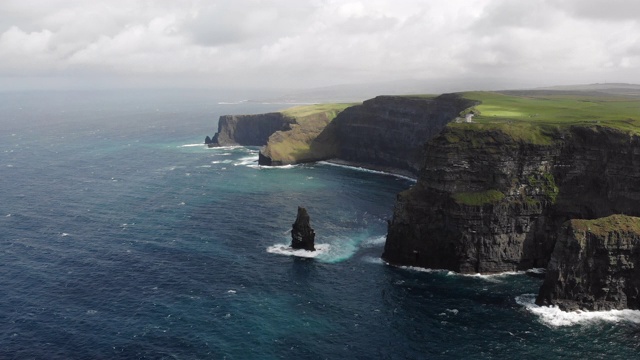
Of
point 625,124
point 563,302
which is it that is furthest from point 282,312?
point 625,124

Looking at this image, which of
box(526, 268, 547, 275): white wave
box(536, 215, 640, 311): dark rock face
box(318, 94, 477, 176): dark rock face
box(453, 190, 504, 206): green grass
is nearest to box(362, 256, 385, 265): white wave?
box(453, 190, 504, 206): green grass

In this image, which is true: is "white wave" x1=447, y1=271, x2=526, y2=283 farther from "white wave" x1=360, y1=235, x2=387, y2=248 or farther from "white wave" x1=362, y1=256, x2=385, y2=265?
"white wave" x1=360, y1=235, x2=387, y2=248

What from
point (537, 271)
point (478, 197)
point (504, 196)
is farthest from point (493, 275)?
point (504, 196)

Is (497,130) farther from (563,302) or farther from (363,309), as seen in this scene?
(363,309)

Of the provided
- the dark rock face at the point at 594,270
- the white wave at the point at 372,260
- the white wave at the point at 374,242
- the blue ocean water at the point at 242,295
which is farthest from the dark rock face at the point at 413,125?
the dark rock face at the point at 594,270

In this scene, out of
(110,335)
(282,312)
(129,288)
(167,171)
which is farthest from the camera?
(167,171)

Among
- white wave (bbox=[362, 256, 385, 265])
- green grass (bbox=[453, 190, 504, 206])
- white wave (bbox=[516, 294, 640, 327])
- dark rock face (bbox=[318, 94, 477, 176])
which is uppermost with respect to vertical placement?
dark rock face (bbox=[318, 94, 477, 176])
